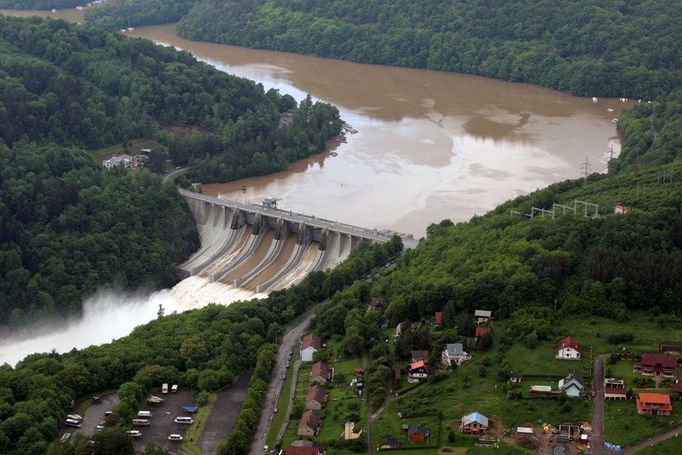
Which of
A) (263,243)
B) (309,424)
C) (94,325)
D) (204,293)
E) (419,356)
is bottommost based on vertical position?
(94,325)

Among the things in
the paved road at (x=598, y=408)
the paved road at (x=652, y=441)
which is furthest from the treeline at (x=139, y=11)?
the paved road at (x=652, y=441)

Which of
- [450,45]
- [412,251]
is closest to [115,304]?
[412,251]

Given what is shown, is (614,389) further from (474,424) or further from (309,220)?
(309,220)

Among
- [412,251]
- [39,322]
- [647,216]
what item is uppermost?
[647,216]

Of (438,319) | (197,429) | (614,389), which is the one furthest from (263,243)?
(614,389)

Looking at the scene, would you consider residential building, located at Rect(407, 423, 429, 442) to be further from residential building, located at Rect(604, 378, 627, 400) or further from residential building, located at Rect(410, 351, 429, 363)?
residential building, located at Rect(604, 378, 627, 400)

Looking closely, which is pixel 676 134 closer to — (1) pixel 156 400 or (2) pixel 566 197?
(2) pixel 566 197
